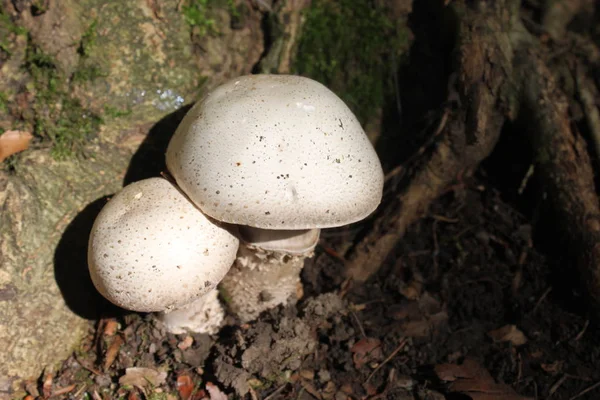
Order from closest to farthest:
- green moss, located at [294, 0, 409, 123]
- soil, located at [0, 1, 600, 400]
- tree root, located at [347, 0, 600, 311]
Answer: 1. soil, located at [0, 1, 600, 400]
2. tree root, located at [347, 0, 600, 311]
3. green moss, located at [294, 0, 409, 123]

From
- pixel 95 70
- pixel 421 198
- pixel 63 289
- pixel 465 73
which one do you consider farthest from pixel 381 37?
pixel 63 289

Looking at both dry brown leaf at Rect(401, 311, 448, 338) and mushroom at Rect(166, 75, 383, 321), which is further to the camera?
dry brown leaf at Rect(401, 311, 448, 338)

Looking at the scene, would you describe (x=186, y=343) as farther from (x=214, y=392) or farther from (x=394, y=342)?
(x=394, y=342)

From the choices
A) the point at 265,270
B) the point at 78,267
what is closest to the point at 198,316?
the point at 265,270

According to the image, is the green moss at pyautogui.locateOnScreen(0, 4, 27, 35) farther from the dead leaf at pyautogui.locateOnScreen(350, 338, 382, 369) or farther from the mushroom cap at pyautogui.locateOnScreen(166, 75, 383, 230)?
the dead leaf at pyautogui.locateOnScreen(350, 338, 382, 369)

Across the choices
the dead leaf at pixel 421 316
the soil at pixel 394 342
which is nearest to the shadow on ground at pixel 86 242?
the soil at pixel 394 342

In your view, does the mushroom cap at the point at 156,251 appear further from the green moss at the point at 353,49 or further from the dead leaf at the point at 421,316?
the green moss at the point at 353,49

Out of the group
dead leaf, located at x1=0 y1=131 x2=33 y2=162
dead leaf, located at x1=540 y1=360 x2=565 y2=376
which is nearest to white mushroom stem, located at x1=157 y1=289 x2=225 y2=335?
dead leaf, located at x1=0 y1=131 x2=33 y2=162
